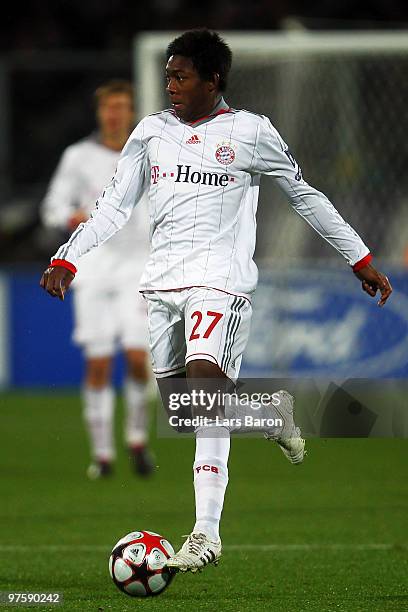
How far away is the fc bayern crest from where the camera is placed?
5.15m

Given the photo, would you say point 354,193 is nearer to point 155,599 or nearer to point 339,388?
point 339,388

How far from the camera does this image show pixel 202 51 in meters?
5.15

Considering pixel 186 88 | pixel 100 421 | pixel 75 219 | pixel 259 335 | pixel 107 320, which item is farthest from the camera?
pixel 259 335

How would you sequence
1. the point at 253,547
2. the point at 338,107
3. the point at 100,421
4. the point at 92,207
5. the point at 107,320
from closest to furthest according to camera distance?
the point at 253,547
the point at 100,421
the point at 92,207
the point at 107,320
the point at 338,107

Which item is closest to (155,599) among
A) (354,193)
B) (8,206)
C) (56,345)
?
(354,193)

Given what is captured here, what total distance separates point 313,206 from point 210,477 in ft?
3.66

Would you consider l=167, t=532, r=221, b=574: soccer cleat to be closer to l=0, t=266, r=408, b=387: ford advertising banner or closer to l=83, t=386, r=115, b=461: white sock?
l=83, t=386, r=115, b=461: white sock

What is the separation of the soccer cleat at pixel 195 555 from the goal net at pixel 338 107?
7845mm

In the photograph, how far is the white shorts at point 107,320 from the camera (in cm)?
930

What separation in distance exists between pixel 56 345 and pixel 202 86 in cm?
941

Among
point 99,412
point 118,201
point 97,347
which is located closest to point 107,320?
point 97,347

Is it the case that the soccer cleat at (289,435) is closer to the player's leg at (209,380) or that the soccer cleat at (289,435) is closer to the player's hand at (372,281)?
the player's leg at (209,380)

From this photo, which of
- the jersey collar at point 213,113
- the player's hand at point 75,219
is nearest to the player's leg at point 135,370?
the player's hand at point 75,219

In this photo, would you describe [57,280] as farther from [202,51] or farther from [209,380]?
[202,51]
